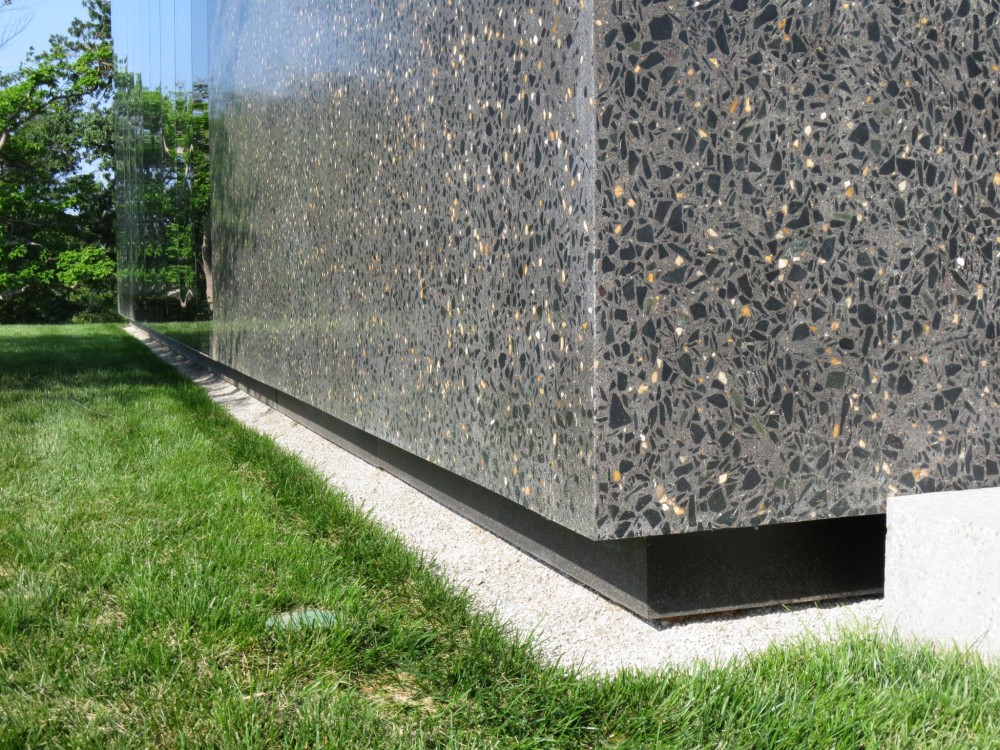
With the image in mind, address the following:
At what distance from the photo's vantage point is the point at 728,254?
275 cm

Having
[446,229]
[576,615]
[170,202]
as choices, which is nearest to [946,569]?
[576,615]

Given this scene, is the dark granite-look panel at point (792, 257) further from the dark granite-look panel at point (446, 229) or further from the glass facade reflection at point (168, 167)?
the glass facade reflection at point (168, 167)

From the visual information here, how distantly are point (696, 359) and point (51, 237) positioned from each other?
39.1 meters

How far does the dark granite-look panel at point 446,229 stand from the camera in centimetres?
284

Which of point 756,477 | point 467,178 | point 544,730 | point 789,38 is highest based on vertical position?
point 789,38

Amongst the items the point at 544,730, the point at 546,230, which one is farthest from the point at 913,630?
the point at 546,230

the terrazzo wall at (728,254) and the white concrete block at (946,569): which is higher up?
the terrazzo wall at (728,254)

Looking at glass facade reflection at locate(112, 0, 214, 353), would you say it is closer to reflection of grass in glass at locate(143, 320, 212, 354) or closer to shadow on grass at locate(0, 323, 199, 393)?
reflection of grass in glass at locate(143, 320, 212, 354)

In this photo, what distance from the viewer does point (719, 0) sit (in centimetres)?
271

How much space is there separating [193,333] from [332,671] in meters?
9.66

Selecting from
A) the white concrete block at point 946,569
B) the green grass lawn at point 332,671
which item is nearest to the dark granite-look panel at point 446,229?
the green grass lawn at point 332,671

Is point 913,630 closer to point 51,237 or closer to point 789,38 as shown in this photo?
point 789,38

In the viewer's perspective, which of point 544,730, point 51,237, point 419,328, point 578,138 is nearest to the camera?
point 544,730

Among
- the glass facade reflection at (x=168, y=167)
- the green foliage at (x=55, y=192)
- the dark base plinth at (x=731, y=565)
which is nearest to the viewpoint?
the dark base plinth at (x=731, y=565)
